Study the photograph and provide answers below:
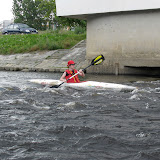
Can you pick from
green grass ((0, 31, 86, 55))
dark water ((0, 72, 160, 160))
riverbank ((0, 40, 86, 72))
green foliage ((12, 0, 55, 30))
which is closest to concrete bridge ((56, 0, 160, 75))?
riverbank ((0, 40, 86, 72))

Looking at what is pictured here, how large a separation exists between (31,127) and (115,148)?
162 cm

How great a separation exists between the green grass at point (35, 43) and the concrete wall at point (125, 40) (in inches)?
228

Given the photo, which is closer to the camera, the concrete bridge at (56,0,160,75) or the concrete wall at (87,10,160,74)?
the concrete bridge at (56,0,160,75)

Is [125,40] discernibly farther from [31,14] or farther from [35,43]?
[31,14]

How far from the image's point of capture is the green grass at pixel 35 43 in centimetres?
2116

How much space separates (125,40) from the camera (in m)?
14.8

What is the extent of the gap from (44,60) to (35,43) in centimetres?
394

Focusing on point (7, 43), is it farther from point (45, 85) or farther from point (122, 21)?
point (45, 85)

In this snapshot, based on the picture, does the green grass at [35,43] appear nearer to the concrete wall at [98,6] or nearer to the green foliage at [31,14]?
the concrete wall at [98,6]

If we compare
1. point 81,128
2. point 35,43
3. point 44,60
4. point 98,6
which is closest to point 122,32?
point 98,6

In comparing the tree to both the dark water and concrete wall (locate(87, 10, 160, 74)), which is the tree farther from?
the dark water

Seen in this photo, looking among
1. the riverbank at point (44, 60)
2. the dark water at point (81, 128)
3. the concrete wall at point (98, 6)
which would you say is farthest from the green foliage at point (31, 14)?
the dark water at point (81, 128)

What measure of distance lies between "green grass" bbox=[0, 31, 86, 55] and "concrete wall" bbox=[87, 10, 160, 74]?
5.79m

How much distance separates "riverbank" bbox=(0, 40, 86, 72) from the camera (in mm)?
17234
